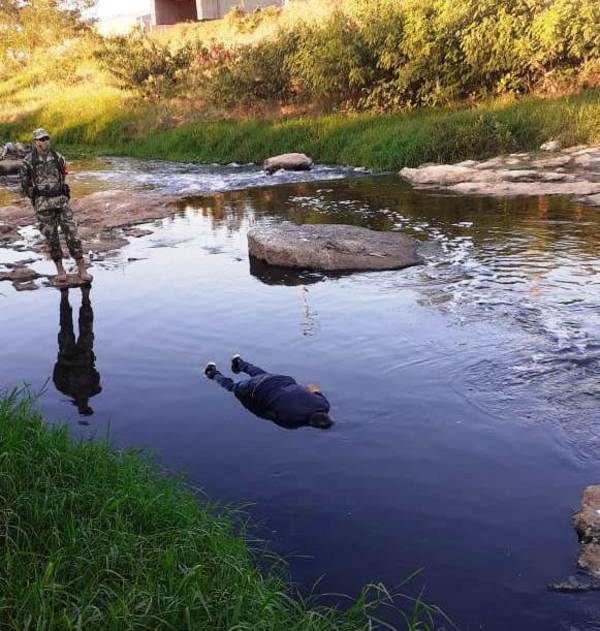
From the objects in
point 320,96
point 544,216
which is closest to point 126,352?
point 544,216

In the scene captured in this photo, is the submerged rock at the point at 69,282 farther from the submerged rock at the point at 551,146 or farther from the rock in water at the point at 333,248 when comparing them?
the submerged rock at the point at 551,146

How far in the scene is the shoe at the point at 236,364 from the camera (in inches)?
252

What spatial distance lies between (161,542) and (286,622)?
783 mm

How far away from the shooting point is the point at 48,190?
361 inches

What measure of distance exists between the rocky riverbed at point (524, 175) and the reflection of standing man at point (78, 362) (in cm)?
968

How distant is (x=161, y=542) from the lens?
350 centimetres

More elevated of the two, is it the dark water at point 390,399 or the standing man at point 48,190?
the standing man at point 48,190

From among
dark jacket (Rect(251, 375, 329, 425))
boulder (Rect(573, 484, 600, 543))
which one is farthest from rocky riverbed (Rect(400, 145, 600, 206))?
boulder (Rect(573, 484, 600, 543))

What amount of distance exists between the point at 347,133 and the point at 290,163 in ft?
8.33

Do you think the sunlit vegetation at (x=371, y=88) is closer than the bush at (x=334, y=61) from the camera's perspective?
Yes

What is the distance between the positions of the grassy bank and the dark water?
7.87 m

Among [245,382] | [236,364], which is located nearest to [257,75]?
[236,364]

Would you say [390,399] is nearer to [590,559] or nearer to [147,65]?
[590,559]

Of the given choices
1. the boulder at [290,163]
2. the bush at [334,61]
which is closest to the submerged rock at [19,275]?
the boulder at [290,163]
